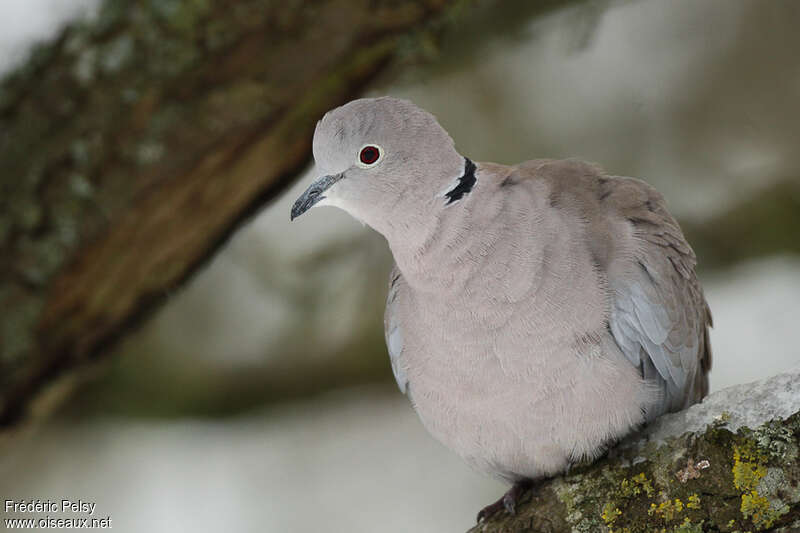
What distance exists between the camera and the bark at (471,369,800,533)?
68.4 inches

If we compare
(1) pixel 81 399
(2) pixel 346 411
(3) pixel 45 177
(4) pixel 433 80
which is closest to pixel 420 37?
(4) pixel 433 80

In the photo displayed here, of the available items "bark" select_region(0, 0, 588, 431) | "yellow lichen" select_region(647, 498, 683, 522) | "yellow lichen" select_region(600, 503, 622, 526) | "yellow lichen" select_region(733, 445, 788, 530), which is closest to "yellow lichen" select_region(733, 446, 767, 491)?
"yellow lichen" select_region(733, 445, 788, 530)

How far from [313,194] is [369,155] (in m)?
0.18

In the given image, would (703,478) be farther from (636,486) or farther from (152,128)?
(152,128)

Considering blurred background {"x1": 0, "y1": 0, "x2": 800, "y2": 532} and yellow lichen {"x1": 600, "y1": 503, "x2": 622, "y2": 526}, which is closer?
yellow lichen {"x1": 600, "y1": 503, "x2": 622, "y2": 526}

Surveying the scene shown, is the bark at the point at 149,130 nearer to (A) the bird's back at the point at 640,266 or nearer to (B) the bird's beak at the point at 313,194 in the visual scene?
(B) the bird's beak at the point at 313,194

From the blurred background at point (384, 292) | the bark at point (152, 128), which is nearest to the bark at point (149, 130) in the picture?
the bark at point (152, 128)

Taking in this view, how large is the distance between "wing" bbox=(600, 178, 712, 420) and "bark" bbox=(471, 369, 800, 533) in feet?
0.70

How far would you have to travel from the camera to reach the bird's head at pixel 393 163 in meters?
2.16

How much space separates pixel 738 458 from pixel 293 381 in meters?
2.77

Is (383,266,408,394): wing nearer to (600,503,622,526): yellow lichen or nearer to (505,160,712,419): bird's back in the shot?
(505,160,712,419): bird's back

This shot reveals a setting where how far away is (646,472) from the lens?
1938 millimetres

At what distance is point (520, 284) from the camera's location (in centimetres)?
209

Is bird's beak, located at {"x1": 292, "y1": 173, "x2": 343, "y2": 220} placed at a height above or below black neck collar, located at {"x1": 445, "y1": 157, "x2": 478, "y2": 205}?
above
